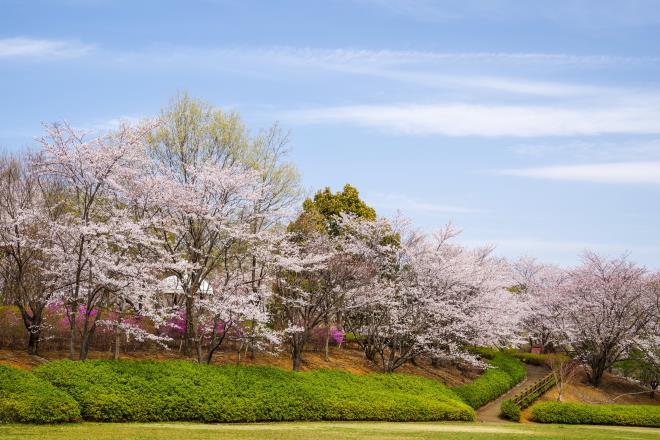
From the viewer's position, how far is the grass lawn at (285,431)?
760 inches

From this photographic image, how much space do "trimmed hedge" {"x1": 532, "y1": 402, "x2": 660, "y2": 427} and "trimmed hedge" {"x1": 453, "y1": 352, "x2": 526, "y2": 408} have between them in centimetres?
327

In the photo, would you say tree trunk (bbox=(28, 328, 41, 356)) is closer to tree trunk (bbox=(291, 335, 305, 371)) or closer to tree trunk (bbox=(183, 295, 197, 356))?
tree trunk (bbox=(183, 295, 197, 356))

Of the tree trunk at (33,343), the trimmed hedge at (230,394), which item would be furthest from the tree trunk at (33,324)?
the trimmed hedge at (230,394)

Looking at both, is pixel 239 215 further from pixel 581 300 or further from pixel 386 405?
pixel 581 300

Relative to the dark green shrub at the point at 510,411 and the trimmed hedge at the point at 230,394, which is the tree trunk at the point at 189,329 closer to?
the trimmed hedge at the point at 230,394

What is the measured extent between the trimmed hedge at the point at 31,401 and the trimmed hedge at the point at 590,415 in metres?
25.0

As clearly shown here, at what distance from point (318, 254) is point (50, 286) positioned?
1275cm

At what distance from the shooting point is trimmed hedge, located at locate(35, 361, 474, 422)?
23.5m

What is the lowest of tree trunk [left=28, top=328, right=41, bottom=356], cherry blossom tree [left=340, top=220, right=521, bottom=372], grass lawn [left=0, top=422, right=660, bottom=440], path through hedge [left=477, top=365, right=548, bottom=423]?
path through hedge [left=477, top=365, right=548, bottom=423]

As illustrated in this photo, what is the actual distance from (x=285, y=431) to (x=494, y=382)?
981 inches

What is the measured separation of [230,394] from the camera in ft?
86.9

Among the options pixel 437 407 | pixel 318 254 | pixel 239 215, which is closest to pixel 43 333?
pixel 239 215

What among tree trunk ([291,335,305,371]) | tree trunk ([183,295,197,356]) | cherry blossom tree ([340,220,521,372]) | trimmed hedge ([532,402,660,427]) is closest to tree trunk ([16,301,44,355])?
tree trunk ([183,295,197,356])

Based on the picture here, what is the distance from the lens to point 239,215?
36594mm
